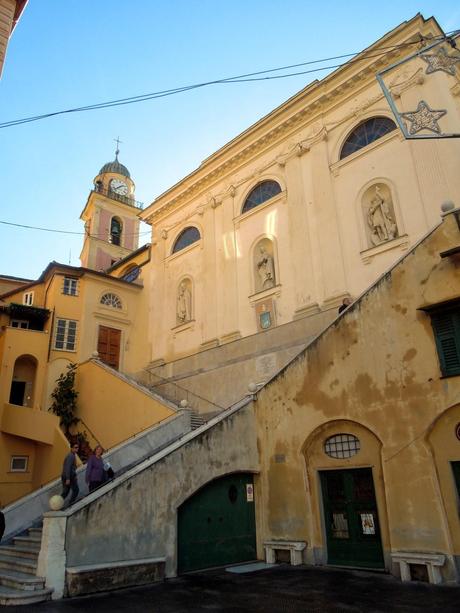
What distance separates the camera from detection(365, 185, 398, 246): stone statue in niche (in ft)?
53.5

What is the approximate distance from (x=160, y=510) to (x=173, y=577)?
1.33 metres

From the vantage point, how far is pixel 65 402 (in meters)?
20.5

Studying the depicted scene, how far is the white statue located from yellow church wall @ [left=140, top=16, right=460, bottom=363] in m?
0.37

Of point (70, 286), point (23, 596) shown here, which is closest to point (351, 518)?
point (23, 596)

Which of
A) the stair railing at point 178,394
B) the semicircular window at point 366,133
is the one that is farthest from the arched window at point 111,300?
the semicircular window at point 366,133

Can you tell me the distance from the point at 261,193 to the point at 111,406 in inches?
473

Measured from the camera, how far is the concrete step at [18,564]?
27.2 feet

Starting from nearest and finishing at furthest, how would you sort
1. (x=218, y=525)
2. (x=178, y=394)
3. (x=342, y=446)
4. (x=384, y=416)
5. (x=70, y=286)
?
(x=384, y=416), (x=342, y=446), (x=218, y=525), (x=178, y=394), (x=70, y=286)

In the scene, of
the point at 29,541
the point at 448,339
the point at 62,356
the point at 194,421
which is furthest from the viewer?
the point at 62,356

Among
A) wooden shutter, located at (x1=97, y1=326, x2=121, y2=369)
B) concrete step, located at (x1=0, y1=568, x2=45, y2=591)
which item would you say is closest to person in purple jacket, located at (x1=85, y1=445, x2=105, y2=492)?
concrete step, located at (x1=0, y1=568, x2=45, y2=591)

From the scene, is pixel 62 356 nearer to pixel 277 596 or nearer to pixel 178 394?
pixel 178 394

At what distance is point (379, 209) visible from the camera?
16.8 metres

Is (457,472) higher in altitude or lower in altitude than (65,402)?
lower

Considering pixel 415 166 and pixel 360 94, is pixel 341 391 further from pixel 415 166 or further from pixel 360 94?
pixel 360 94
